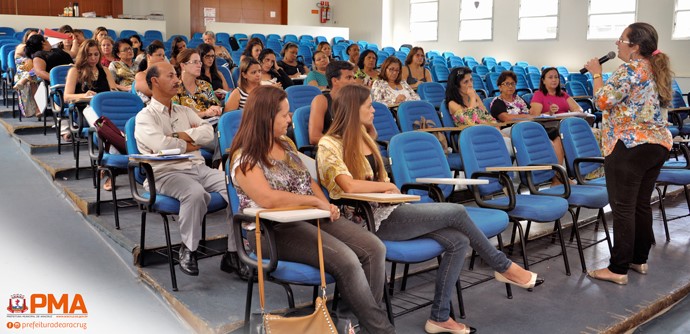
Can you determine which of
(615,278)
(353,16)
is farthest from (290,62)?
(353,16)

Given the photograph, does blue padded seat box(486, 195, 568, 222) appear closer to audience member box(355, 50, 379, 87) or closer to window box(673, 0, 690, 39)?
audience member box(355, 50, 379, 87)

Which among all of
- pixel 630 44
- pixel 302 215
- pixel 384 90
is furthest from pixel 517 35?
pixel 302 215

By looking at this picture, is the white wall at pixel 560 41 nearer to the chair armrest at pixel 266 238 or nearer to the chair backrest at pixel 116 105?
the chair backrest at pixel 116 105

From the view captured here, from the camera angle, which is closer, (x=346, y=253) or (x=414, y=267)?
(x=346, y=253)

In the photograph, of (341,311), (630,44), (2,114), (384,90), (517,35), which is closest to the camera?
(341,311)

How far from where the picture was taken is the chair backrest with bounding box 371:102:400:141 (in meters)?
4.68

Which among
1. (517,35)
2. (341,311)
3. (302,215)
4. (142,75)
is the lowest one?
(341,311)

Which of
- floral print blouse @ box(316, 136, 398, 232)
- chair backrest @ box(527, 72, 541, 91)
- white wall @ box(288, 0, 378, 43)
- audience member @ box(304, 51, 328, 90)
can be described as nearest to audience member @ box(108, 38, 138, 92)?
audience member @ box(304, 51, 328, 90)

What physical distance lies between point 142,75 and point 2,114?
2916 mm

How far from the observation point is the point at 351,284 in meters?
2.42

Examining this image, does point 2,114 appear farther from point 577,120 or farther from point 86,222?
point 577,120

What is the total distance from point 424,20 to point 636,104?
13.5 meters

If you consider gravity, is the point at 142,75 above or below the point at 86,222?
above

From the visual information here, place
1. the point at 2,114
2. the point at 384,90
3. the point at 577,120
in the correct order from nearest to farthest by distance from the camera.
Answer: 1. the point at 577,120
2. the point at 384,90
3. the point at 2,114
